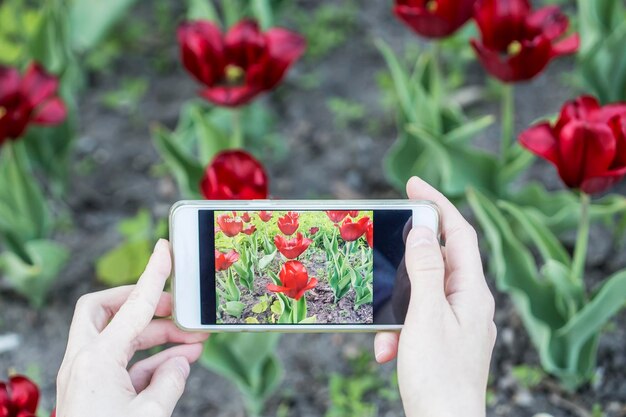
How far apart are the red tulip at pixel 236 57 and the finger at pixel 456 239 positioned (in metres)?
0.52

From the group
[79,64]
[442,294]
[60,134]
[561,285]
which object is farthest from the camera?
[79,64]

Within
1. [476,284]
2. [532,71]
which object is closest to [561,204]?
[532,71]

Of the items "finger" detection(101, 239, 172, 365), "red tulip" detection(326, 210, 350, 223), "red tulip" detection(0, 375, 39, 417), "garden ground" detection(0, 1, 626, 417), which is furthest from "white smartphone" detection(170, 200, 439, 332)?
"garden ground" detection(0, 1, 626, 417)

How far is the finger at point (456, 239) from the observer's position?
1.23 m

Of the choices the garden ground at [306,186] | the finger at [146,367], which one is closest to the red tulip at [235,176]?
the finger at [146,367]

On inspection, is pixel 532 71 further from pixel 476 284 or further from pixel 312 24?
pixel 312 24

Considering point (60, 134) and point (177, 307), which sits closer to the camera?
point (177, 307)

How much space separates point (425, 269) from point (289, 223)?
224 millimetres

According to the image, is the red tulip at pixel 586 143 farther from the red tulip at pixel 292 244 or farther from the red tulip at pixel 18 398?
the red tulip at pixel 18 398

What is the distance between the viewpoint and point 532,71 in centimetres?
168

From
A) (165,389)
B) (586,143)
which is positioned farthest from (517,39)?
(165,389)

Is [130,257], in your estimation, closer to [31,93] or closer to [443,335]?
[31,93]

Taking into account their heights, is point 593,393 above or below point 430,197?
below

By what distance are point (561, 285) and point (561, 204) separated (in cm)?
30
